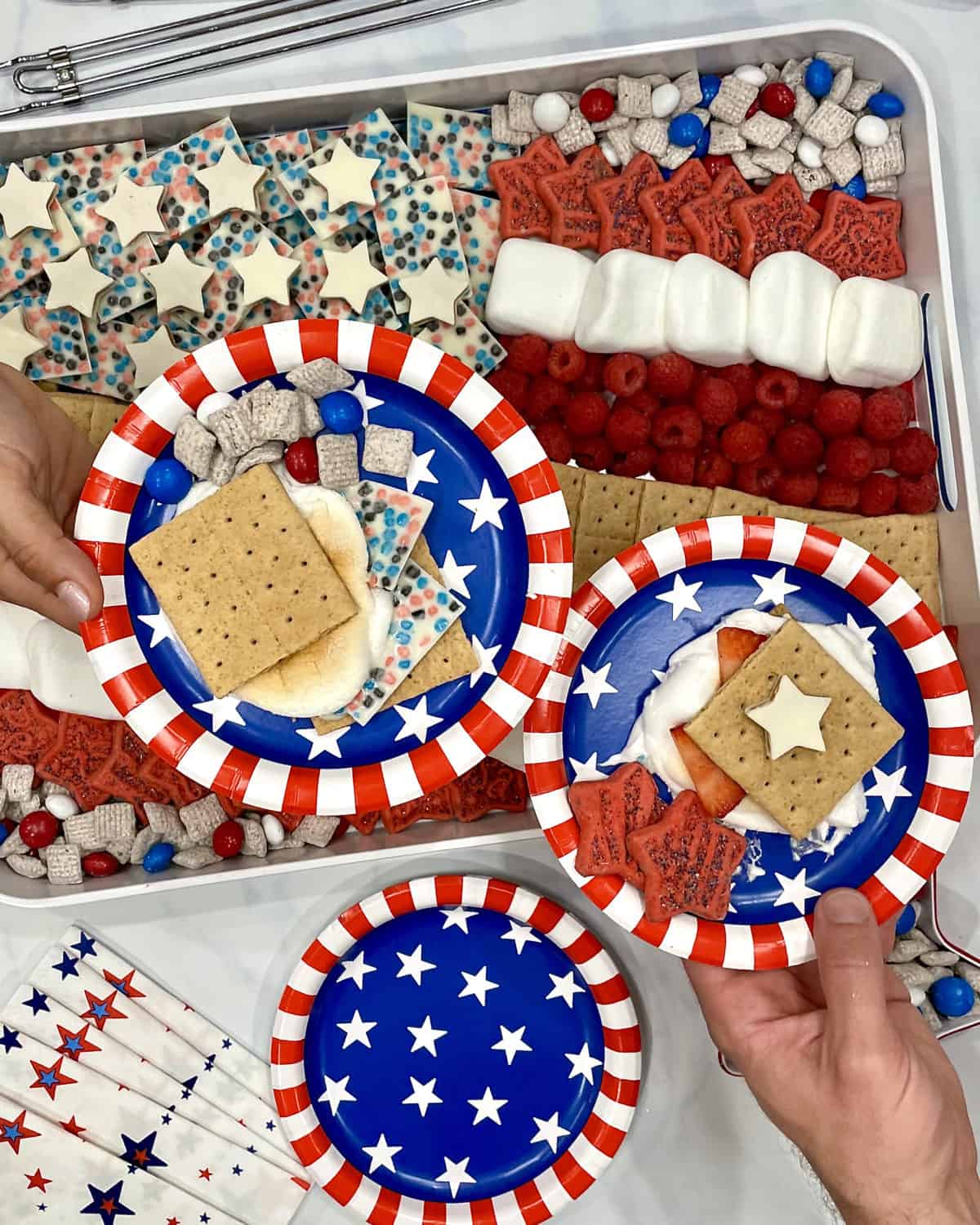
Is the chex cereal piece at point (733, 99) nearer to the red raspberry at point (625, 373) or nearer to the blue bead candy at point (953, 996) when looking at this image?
the red raspberry at point (625, 373)

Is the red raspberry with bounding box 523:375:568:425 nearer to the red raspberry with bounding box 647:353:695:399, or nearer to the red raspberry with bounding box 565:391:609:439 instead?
the red raspberry with bounding box 565:391:609:439

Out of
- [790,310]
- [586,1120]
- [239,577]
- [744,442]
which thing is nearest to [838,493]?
[744,442]

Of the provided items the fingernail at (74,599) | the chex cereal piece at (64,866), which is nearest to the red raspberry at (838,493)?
the fingernail at (74,599)

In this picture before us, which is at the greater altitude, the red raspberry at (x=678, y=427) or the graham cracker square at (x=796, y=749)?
the red raspberry at (x=678, y=427)

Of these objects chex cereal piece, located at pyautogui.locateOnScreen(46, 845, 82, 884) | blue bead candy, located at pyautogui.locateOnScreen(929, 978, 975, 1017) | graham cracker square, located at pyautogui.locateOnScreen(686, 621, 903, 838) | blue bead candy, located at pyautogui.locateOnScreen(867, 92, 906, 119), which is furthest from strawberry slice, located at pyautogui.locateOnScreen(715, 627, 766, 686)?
chex cereal piece, located at pyautogui.locateOnScreen(46, 845, 82, 884)

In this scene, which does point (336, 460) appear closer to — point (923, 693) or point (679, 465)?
point (679, 465)

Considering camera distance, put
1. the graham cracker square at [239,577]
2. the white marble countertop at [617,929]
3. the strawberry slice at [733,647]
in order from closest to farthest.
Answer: the graham cracker square at [239,577], the strawberry slice at [733,647], the white marble countertop at [617,929]

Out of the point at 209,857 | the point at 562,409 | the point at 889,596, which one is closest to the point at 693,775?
the point at 889,596
